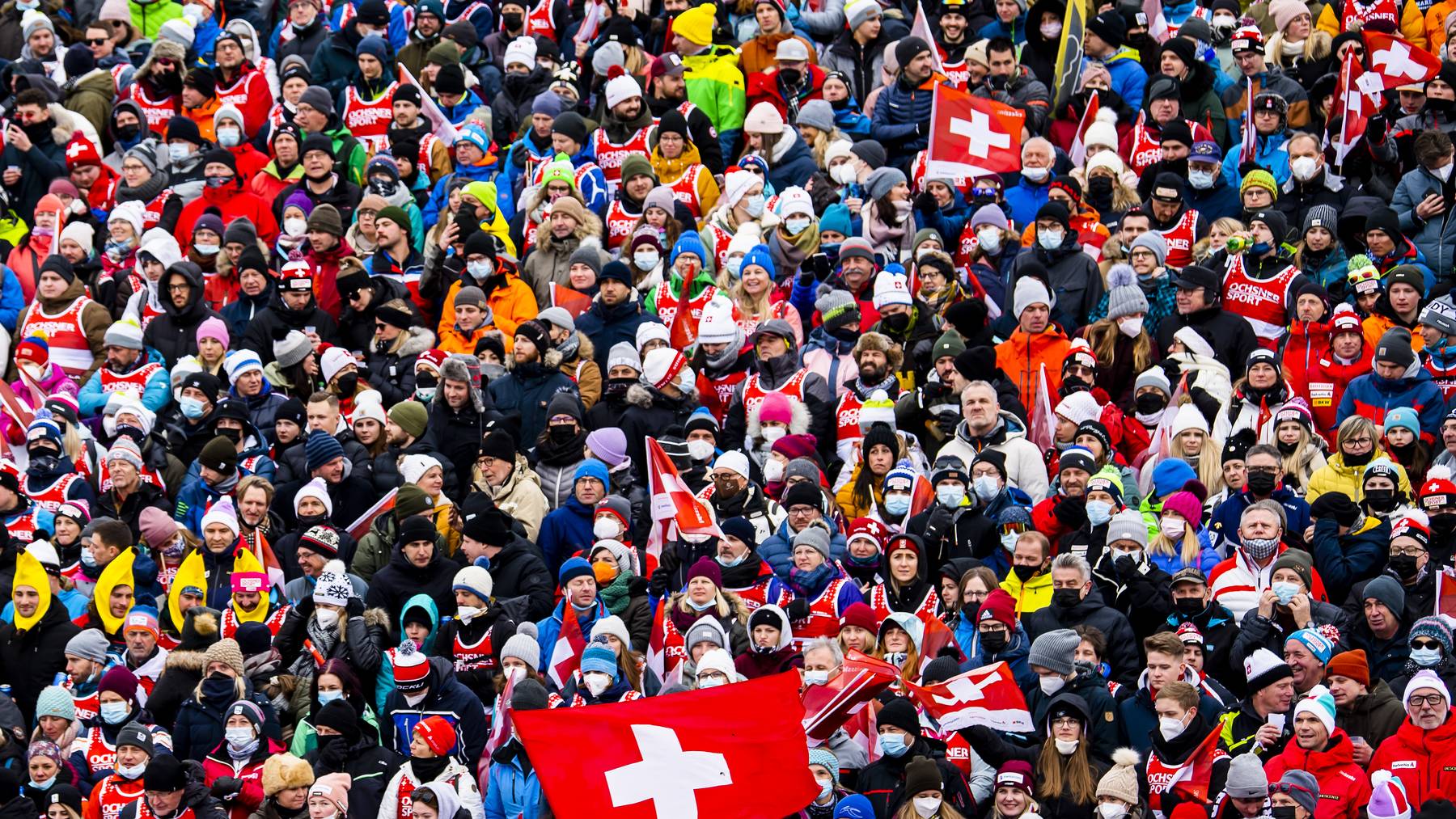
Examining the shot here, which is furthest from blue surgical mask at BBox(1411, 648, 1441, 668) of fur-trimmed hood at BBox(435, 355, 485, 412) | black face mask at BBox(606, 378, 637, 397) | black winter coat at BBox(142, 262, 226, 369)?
black winter coat at BBox(142, 262, 226, 369)

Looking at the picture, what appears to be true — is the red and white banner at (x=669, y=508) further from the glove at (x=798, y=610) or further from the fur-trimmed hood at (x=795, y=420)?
the fur-trimmed hood at (x=795, y=420)

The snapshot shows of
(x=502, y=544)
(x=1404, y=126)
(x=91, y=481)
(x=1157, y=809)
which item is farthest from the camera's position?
(x=1404, y=126)

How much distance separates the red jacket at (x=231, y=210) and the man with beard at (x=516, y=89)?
1.89 m

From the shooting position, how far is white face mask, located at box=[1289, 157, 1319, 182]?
19.4 metres

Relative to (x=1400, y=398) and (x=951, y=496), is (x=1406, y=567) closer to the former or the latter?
(x=1400, y=398)

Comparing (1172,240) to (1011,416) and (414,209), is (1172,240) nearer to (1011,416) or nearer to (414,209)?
(1011,416)

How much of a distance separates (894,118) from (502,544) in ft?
18.2

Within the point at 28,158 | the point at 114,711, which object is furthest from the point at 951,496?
the point at 28,158

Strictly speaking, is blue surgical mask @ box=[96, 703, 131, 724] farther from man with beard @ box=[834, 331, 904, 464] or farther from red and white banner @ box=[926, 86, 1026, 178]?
red and white banner @ box=[926, 86, 1026, 178]

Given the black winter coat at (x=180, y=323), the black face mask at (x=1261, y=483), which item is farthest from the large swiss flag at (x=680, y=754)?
the black winter coat at (x=180, y=323)

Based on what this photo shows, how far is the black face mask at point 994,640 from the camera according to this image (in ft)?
50.9

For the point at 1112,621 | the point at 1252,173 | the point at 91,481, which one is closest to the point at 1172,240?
the point at 1252,173

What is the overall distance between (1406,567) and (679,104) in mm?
7264

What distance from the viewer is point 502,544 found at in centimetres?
1675
